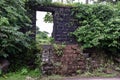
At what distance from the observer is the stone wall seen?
10312mm

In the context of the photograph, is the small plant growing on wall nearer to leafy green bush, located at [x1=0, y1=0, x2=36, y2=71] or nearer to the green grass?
leafy green bush, located at [x1=0, y1=0, x2=36, y2=71]

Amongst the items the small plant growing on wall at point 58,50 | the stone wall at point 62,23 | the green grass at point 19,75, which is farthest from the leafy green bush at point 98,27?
the green grass at point 19,75

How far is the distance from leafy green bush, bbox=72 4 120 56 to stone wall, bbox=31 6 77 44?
303 mm

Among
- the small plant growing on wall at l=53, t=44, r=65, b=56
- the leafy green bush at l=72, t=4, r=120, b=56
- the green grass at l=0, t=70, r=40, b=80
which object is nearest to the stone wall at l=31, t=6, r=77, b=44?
the leafy green bush at l=72, t=4, r=120, b=56

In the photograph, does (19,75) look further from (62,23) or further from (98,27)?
(98,27)

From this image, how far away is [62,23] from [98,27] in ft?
5.63

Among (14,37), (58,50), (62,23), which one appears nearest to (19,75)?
(14,37)

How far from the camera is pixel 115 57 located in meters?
9.70

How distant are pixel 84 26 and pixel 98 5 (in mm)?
1298

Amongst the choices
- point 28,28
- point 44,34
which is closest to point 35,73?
point 28,28

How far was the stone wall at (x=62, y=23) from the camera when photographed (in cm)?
1031

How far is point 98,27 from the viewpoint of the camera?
32.0 ft

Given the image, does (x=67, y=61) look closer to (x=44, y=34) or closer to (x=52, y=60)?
(x=52, y=60)

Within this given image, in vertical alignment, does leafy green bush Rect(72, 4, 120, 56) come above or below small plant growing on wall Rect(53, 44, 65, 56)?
above
